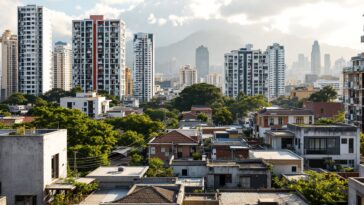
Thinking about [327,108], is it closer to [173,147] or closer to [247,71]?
[173,147]

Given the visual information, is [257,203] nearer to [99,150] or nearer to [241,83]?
[99,150]

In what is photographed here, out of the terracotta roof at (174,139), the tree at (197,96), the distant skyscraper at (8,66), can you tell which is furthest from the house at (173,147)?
the distant skyscraper at (8,66)

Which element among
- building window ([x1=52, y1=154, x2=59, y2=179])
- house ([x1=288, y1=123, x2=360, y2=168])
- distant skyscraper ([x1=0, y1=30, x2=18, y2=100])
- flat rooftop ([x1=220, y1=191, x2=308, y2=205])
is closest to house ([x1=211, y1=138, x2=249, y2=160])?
house ([x1=288, y1=123, x2=360, y2=168])

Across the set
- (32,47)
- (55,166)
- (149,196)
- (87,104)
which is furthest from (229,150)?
(32,47)

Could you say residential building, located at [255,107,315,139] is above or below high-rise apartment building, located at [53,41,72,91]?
below

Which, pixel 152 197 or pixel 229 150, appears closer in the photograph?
pixel 152 197

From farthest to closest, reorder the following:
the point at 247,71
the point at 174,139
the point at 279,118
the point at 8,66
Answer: the point at 8,66 < the point at 247,71 < the point at 279,118 < the point at 174,139

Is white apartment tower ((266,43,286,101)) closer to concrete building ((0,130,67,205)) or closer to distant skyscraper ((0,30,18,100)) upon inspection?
distant skyscraper ((0,30,18,100))
